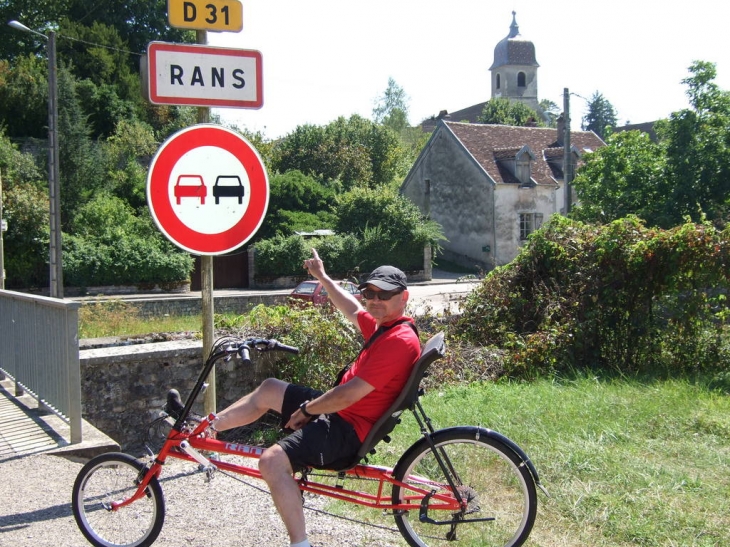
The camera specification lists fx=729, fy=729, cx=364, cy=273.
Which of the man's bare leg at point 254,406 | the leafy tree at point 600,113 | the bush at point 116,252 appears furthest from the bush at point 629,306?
the leafy tree at point 600,113

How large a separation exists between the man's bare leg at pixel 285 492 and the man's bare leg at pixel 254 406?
489mm

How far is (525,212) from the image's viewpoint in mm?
43688

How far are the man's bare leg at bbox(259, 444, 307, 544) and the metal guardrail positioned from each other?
223 centimetres

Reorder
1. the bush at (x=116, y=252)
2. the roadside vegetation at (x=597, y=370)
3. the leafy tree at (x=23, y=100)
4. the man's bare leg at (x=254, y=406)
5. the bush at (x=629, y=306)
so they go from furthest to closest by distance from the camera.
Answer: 1. the leafy tree at (x=23, y=100)
2. the bush at (x=116, y=252)
3. the bush at (x=629, y=306)
4. the roadside vegetation at (x=597, y=370)
5. the man's bare leg at (x=254, y=406)

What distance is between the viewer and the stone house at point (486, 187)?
42.9 meters

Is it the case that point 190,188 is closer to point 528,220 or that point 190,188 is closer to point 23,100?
point 23,100

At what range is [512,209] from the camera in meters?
43.2

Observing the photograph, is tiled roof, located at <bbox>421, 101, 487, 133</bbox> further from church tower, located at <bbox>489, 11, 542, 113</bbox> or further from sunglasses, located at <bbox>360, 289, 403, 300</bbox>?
sunglasses, located at <bbox>360, 289, 403, 300</bbox>

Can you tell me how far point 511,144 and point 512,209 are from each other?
6234mm

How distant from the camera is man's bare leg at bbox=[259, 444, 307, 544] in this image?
11.1 ft

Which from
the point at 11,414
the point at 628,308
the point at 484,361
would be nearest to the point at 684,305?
the point at 628,308

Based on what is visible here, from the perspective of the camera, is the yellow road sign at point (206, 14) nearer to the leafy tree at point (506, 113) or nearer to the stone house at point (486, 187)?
the stone house at point (486, 187)

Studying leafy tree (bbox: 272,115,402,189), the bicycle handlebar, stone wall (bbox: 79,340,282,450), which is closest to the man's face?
the bicycle handlebar

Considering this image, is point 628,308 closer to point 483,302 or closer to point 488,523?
point 483,302
